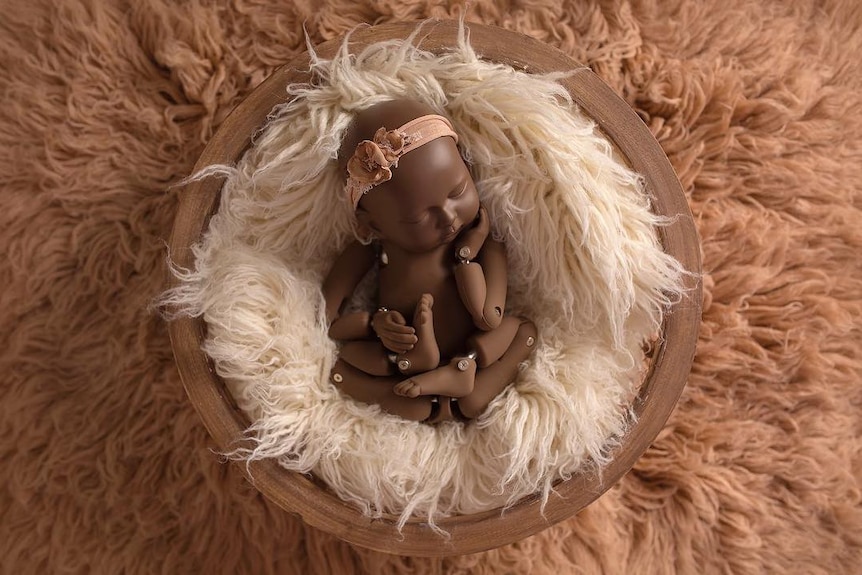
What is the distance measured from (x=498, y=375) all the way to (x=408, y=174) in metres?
0.30

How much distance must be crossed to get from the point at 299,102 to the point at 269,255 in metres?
0.20

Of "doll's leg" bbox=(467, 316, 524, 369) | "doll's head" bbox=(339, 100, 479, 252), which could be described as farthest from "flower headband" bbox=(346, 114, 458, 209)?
"doll's leg" bbox=(467, 316, 524, 369)

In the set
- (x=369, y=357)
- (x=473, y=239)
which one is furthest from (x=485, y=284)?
(x=369, y=357)

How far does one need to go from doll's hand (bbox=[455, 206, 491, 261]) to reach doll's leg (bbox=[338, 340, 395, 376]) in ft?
0.54

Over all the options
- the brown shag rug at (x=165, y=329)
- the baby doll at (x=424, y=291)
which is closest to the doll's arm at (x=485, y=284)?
the baby doll at (x=424, y=291)

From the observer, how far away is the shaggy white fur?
3.01 feet

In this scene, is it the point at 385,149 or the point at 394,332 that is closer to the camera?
the point at 385,149

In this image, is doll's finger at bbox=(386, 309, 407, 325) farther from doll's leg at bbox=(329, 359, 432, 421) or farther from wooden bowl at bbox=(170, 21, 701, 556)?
wooden bowl at bbox=(170, 21, 701, 556)

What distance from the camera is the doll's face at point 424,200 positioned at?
860 mm

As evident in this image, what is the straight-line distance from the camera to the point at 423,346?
955 mm

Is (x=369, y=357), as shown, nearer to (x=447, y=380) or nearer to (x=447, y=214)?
(x=447, y=380)

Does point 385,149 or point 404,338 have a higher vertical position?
point 385,149

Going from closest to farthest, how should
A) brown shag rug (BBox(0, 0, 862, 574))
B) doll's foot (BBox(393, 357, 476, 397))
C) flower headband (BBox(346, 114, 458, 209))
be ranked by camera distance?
flower headband (BBox(346, 114, 458, 209))
doll's foot (BBox(393, 357, 476, 397))
brown shag rug (BBox(0, 0, 862, 574))

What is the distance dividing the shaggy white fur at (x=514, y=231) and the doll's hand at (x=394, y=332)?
92 millimetres
